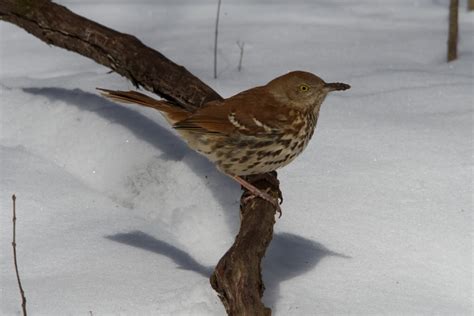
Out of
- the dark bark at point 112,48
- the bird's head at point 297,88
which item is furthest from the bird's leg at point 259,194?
the dark bark at point 112,48

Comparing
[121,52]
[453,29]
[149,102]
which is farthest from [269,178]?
[453,29]

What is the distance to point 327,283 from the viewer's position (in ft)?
14.3

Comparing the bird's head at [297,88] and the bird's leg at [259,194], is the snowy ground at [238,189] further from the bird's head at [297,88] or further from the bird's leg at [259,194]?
the bird's head at [297,88]

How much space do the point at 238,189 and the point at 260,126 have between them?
719mm

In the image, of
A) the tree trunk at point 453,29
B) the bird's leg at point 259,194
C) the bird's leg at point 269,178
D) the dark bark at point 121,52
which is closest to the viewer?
the bird's leg at point 259,194

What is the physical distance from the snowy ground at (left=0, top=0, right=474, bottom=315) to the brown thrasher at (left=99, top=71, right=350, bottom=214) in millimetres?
407

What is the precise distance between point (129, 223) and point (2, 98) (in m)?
1.86

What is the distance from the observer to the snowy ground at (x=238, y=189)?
169 inches

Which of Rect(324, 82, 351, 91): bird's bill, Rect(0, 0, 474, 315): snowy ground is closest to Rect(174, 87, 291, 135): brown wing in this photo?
Rect(324, 82, 351, 91): bird's bill

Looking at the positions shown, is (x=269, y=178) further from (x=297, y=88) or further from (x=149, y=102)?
(x=149, y=102)

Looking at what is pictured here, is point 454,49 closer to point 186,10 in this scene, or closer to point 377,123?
point 377,123

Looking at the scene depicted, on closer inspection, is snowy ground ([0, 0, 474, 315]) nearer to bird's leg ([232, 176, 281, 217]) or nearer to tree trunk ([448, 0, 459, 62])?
tree trunk ([448, 0, 459, 62])

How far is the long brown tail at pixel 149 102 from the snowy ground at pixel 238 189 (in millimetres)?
531

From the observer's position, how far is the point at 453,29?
688cm
